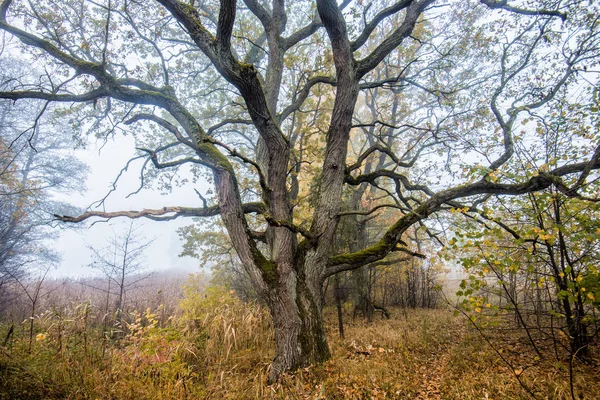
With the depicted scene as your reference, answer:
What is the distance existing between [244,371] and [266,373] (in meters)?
0.70

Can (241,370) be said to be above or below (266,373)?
below

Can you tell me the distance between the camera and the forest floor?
2.79 m

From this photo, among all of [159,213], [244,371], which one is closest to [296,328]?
[244,371]

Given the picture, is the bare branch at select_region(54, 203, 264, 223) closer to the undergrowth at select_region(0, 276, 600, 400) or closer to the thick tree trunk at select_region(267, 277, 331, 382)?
the undergrowth at select_region(0, 276, 600, 400)

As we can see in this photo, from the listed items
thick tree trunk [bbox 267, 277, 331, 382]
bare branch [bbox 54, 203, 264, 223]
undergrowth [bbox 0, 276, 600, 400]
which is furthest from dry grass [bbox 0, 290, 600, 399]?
bare branch [bbox 54, 203, 264, 223]

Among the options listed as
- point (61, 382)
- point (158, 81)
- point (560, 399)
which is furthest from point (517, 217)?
point (158, 81)

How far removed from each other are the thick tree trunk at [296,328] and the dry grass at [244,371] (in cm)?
17

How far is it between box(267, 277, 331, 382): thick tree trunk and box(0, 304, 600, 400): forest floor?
168 millimetres

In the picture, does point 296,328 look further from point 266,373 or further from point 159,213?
point 159,213

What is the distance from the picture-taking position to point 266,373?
3561 mm

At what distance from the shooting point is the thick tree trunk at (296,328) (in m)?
3.47

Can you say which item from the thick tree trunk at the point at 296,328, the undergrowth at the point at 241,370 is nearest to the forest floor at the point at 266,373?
the undergrowth at the point at 241,370

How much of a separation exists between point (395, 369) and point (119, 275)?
8424 millimetres

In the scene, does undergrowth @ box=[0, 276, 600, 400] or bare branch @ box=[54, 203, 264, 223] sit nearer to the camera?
undergrowth @ box=[0, 276, 600, 400]
